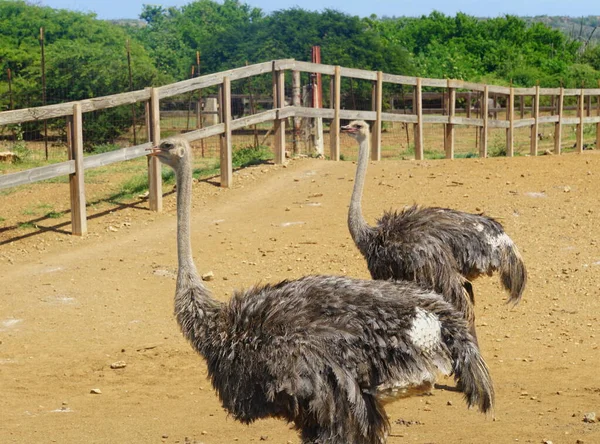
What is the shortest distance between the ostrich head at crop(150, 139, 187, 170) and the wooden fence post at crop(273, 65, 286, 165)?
710 cm

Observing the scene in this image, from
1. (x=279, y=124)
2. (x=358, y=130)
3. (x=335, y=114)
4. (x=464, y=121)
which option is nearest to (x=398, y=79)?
(x=335, y=114)

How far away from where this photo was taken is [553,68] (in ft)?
109

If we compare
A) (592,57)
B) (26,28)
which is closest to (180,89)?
(26,28)

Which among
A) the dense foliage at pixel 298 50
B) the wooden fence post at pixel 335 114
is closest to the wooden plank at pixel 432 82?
the wooden fence post at pixel 335 114

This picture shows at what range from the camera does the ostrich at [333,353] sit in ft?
14.4

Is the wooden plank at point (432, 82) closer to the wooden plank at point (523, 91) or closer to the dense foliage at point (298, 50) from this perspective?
the wooden plank at point (523, 91)

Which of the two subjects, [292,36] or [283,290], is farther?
[292,36]

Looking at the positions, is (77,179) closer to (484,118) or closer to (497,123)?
(484,118)

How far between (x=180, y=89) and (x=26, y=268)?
10.0 ft

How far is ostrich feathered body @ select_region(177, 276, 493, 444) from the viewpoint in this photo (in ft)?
14.4

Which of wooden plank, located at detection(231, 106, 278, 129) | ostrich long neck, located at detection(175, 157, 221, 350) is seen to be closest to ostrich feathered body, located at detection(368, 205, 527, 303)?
ostrich long neck, located at detection(175, 157, 221, 350)

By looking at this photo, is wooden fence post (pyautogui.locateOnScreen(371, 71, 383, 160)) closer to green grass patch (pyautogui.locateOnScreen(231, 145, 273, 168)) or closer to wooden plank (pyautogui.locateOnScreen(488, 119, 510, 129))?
green grass patch (pyautogui.locateOnScreen(231, 145, 273, 168))

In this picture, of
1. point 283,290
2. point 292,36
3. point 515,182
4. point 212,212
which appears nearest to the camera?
point 283,290

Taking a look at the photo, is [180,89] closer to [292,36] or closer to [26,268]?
[26,268]
